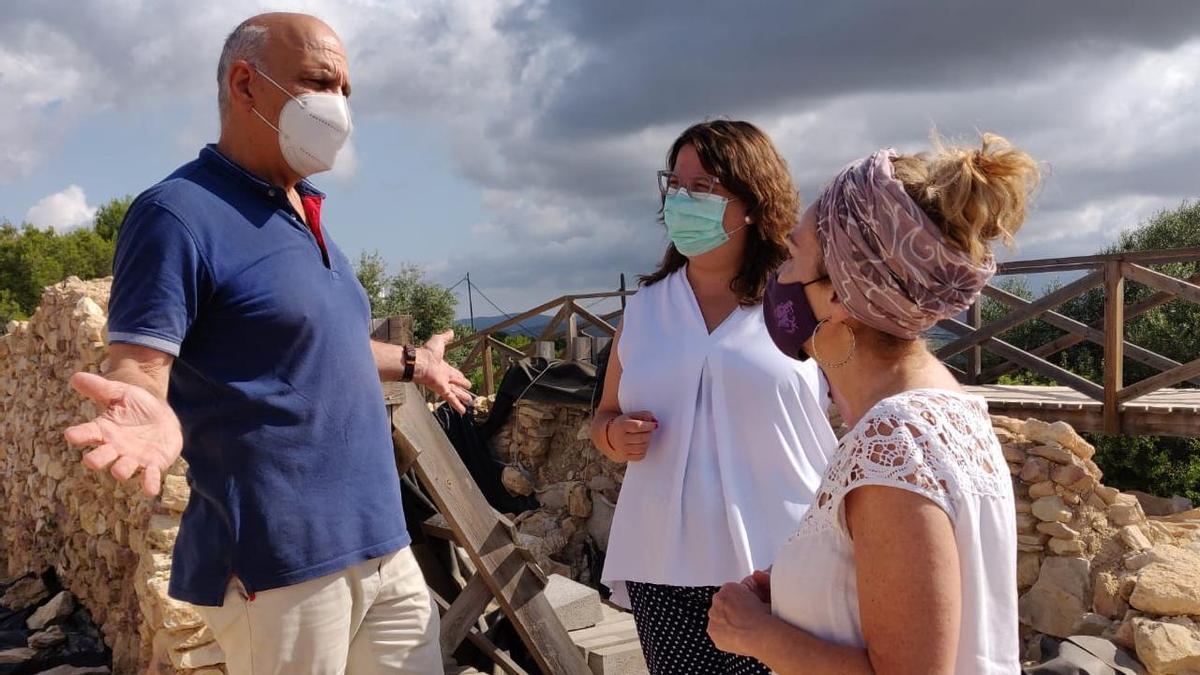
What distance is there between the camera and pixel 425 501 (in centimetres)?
536

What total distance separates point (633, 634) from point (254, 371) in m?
3.13

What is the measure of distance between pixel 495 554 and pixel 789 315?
2710 mm

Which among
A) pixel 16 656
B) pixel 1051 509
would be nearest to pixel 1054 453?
pixel 1051 509

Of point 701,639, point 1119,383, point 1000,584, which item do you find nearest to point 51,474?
point 701,639

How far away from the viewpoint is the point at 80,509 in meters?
6.26

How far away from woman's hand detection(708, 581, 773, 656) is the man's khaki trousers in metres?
1.01

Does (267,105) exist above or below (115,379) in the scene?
above

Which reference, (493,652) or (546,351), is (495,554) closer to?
(493,652)

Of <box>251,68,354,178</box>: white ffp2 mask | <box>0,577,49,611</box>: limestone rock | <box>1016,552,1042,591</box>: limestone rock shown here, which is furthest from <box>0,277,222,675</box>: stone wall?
<box>1016,552,1042,591</box>: limestone rock

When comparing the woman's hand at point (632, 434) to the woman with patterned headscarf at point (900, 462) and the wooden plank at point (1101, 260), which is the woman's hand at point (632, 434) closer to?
the woman with patterned headscarf at point (900, 462)

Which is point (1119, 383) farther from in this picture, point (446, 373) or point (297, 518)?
point (297, 518)

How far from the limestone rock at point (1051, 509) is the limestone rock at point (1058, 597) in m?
0.25

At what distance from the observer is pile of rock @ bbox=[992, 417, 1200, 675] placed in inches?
187

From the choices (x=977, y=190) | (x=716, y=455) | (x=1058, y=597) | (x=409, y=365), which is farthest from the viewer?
(x=1058, y=597)
